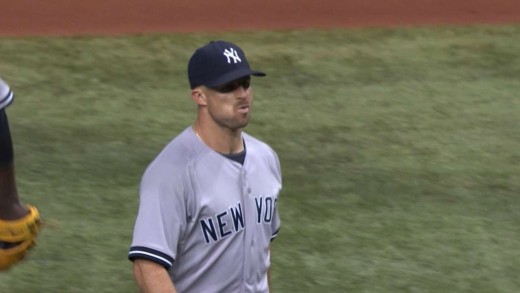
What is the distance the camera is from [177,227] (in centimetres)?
400

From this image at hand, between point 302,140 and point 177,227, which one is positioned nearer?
point 177,227

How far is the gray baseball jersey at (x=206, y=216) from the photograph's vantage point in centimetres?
397

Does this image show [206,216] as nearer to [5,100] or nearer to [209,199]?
[209,199]

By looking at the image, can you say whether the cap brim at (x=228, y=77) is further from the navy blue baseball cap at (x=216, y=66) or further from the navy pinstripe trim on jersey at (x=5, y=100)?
the navy pinstripe trim on jersey at (x=5, y=100)

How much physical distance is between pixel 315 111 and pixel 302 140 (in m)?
0.74

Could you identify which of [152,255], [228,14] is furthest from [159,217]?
[228,14]

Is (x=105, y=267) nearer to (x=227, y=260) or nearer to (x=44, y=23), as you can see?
(x=227, y=260)

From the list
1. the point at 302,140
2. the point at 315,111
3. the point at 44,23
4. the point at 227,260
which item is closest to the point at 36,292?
the point at 227,260

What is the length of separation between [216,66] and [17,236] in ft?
3.24

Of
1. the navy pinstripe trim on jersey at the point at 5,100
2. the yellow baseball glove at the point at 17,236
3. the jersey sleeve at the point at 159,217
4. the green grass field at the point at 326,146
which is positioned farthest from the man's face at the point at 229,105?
the green grass field at the point at 326,146

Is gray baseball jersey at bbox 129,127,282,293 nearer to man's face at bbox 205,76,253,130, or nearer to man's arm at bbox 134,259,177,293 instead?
man's arm at bbox 134,259,177,293

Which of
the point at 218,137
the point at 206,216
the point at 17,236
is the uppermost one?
the point at 218,137

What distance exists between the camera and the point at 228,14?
475 inches

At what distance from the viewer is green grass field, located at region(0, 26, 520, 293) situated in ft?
22.2
